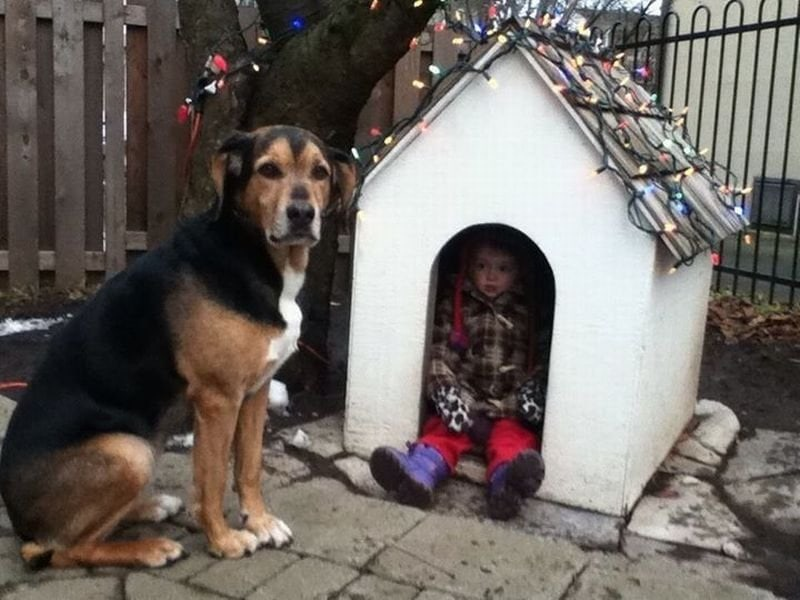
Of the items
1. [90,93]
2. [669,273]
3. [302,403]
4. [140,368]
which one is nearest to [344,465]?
[302,403]

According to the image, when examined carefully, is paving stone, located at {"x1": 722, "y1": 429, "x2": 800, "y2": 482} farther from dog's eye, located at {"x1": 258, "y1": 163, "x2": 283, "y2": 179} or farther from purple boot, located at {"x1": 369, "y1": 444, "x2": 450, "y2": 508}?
dog's eye, located at {"x1": 258, "y1": 163, "x2": 283, "y2": 179}

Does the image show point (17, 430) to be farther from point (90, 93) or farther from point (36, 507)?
point (90, 93)

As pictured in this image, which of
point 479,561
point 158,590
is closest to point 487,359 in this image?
point 479,561

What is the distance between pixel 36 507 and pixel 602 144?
2347mm

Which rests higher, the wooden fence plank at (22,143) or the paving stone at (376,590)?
the wooden fence plank at (22,143)

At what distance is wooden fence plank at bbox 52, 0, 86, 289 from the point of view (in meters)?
6.98

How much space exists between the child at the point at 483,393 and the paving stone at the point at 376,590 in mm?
668

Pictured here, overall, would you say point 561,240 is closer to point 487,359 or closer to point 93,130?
point 487,359

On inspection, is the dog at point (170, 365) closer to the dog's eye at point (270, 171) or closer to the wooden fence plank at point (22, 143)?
the dog's eye at point (270, 171)

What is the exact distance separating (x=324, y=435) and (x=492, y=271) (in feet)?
3.57

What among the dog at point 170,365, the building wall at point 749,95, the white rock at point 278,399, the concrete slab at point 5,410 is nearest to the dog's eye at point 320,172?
the dog at point 170,365

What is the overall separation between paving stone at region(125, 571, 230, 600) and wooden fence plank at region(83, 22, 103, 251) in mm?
4714

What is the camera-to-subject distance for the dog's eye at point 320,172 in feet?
10.6

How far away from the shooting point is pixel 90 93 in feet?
23.6
